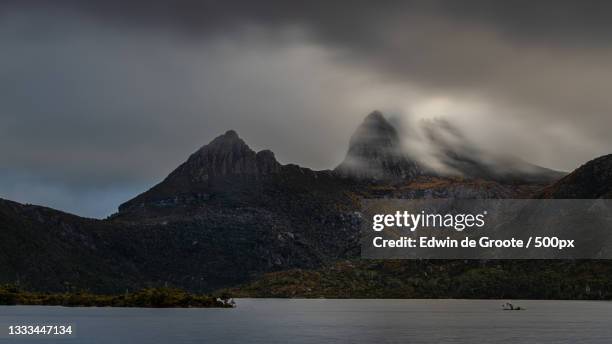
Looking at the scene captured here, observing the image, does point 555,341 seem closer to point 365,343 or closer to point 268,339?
point 365,343

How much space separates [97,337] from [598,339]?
338 feet

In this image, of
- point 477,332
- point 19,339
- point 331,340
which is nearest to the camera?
point 19,339

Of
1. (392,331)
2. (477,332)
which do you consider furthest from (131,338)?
(477,332)

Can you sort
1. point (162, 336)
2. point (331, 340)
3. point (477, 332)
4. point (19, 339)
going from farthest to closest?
1. point (477, 332)
2. point (162, 336)
3. point (331, 340)
4. point (19, 339)

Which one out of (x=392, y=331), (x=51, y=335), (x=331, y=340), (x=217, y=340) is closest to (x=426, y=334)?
(x=392, y=331)

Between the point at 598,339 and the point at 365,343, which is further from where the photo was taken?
the point at 598,339

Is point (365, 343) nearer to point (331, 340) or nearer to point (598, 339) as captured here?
point (331, 340)

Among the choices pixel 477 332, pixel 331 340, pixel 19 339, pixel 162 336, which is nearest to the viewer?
pixel 19 339

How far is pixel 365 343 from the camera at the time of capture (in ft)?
526

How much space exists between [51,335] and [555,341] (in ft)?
333

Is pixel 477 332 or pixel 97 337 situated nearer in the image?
pixel 97 337

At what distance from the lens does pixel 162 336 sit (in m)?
180

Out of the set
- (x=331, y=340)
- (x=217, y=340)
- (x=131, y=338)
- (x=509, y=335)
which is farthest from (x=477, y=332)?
(x=131, y=338)

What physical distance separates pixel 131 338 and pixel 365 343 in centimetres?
4784
